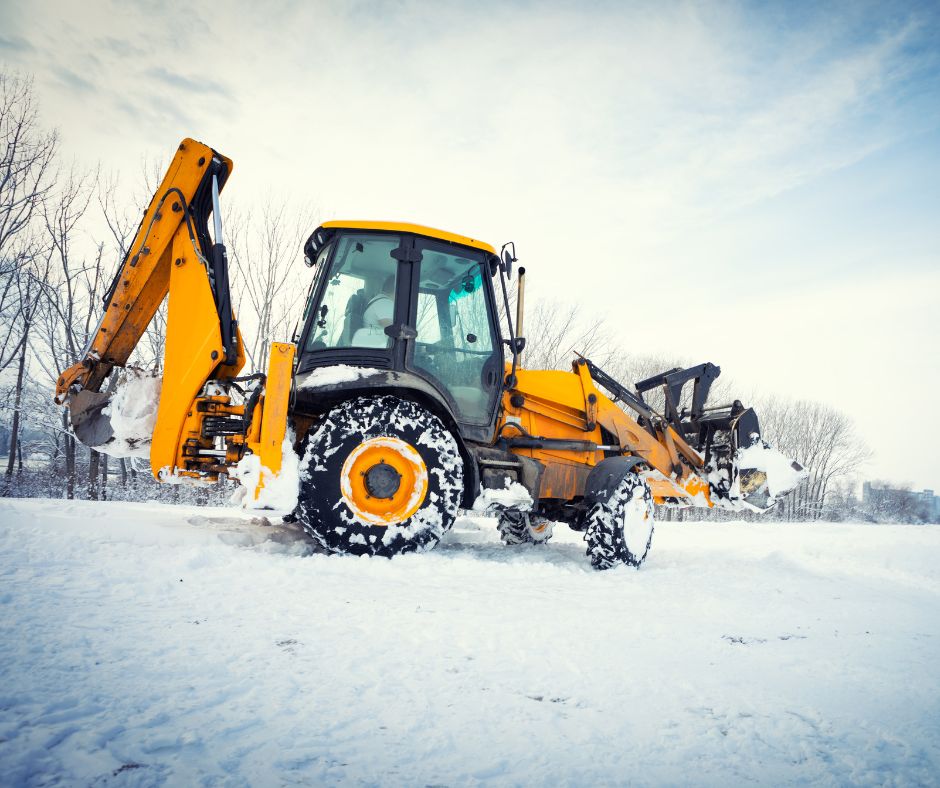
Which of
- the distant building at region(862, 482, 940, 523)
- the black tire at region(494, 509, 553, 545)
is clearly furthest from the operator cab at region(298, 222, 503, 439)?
the distant building at region(862, 482, 940, 523)

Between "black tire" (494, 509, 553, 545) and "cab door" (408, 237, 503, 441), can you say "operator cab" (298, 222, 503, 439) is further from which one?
"black tire" (494, 509, 553, 545)

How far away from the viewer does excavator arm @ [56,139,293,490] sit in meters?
4.20

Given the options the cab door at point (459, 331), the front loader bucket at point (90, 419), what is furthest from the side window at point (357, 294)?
the front loader bucket at point (90, 419)

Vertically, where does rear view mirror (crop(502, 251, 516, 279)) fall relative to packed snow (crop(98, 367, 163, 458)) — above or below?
above

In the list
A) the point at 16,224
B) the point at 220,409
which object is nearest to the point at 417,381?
the point at 220,409

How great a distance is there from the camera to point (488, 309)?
5004 millimetres

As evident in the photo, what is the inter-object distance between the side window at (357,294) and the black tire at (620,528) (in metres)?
2.30

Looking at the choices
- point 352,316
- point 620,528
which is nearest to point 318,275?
point 352,316

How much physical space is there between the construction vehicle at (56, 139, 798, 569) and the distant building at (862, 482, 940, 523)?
48634 millimetres

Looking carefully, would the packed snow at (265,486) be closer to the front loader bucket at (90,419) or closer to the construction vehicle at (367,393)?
the construction vehicle at (367,393)

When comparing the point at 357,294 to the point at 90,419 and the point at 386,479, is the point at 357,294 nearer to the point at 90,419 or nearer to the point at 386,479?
the point at 386,479

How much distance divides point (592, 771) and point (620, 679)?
672 mm

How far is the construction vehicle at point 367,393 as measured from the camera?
4105mm

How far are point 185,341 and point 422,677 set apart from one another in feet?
11.1
